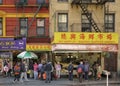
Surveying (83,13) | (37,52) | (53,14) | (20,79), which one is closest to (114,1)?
(83,13)

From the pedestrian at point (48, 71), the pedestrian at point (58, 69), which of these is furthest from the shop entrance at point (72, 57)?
the pedestrian at point (48, 71)

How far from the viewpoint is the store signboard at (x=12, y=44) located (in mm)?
42812

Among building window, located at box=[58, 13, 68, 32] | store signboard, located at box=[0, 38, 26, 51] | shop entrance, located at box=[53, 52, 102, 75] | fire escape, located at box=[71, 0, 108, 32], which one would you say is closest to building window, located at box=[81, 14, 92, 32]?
fire escape, located at box=[71, 0, 108, 32]

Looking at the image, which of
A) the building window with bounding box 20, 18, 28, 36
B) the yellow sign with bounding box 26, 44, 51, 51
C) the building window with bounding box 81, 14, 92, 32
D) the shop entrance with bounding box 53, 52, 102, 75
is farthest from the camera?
the building window with bounding box 81, 14, 92, 32

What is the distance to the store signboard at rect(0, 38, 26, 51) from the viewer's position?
42.8m

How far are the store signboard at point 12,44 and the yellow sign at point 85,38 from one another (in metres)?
5.28

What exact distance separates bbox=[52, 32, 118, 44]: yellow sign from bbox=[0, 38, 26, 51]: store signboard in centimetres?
528

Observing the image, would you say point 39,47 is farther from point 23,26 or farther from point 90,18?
point 90,18

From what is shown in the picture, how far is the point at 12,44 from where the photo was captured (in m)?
43.0

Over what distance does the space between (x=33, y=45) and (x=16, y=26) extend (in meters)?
2.67

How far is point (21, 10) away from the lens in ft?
143

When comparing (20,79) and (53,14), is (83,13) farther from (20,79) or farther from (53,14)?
(20,79)

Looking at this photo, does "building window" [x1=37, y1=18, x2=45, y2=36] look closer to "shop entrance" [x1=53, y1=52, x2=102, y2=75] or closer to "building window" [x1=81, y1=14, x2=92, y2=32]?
"shop entrance" [x1=53, y1=52, x2=102, y2=75]

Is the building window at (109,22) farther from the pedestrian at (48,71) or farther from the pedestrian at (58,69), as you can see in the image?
the pedestrian at (48,71)
